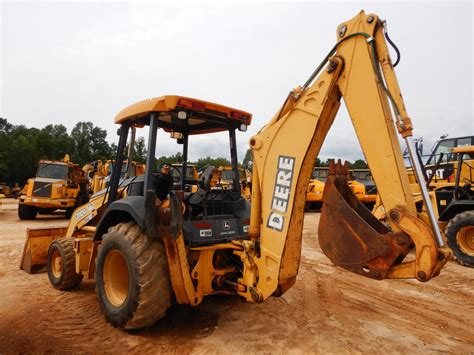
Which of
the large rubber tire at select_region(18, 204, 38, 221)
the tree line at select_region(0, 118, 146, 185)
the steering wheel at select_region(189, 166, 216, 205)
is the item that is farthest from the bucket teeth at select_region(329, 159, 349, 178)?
the tree line at select_region(0, 118, 146, 185)

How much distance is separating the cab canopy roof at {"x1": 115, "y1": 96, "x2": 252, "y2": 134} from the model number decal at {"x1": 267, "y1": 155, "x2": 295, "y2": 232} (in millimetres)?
1205

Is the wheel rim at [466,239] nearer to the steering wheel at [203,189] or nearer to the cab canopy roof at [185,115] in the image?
the cab canopy roof at [185,115]

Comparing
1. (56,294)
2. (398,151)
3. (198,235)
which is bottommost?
(56,294)

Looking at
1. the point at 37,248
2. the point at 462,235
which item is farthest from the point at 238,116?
the point at 462,235

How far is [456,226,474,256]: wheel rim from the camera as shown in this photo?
7.41 metres

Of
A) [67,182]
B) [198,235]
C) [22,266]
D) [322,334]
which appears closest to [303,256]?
[322,334]

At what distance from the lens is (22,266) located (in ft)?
20.0

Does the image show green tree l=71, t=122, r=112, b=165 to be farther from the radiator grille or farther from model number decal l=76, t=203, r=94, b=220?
model number decal l=76, t=203, r=94, b=220

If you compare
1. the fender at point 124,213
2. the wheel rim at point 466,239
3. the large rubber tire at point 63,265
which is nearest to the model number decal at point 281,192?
the fender at point 124,213

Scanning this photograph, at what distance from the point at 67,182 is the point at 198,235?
12646mm

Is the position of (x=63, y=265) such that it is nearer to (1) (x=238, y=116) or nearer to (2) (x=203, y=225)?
(2) (x=203, y=225)

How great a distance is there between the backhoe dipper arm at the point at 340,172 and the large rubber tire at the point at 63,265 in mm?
2819

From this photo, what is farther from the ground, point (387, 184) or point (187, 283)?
point (387, 184)

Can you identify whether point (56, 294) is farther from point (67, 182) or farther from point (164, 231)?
point (67, 182)
